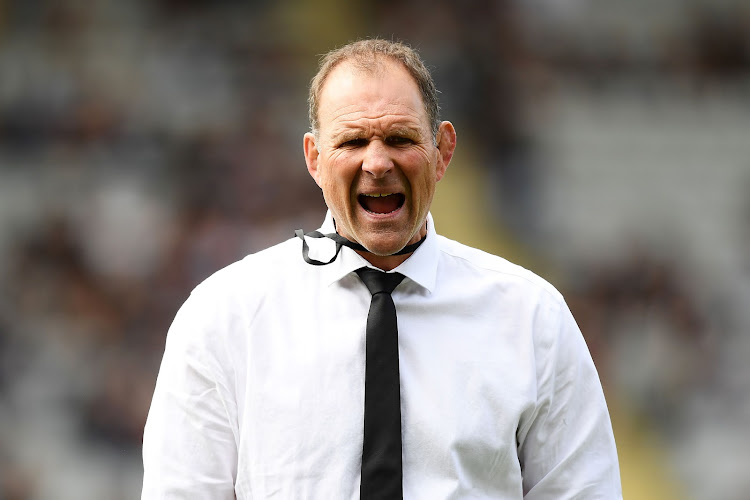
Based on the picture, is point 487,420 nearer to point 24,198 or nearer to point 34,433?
point 34,433

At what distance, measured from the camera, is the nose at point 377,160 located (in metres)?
1.79

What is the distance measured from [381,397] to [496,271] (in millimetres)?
358

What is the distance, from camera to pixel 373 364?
1.82m

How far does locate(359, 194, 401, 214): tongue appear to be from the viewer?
6.08 feet

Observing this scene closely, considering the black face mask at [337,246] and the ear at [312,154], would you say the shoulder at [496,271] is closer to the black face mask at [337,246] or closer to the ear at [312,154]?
the black face mask at [337,246]

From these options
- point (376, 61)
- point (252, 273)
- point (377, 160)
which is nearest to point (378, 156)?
point (377, 160)

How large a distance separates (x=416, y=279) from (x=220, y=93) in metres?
4.00

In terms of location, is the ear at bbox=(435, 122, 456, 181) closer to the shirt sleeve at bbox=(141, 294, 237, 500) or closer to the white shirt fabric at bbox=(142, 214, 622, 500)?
the white shirt fabric at bbox=(142, 214, 622, 500)

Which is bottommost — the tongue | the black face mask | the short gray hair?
the black face mask

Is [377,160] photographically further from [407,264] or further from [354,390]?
[354,390]

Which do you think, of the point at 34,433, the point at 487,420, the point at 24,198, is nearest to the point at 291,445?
the point at 487,420

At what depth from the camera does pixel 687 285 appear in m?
5.64

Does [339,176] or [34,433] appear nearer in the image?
[339,176]

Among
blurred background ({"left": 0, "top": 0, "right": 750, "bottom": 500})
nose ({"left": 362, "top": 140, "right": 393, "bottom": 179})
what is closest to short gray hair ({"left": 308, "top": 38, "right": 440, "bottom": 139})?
nose ({"left": 362, "top": 140, "right": 393, "bottom": 179})
